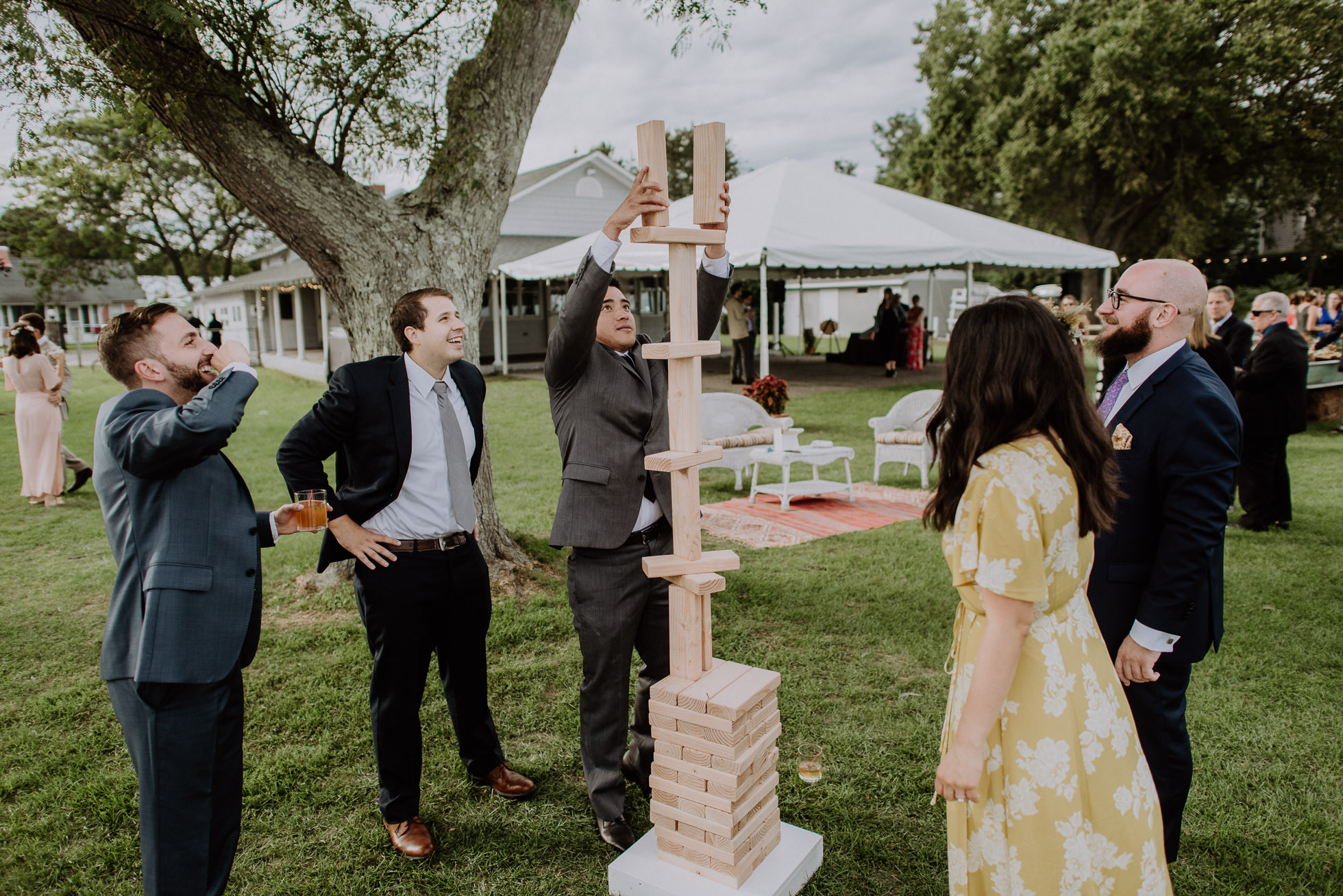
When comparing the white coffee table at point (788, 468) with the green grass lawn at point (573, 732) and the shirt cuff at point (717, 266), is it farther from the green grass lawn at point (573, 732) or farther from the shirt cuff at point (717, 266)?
the shirt cuff at point (717, 266)

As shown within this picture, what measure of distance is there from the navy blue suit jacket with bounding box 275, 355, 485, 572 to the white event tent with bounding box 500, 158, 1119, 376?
10209 mm

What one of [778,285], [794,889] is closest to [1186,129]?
[778,285]

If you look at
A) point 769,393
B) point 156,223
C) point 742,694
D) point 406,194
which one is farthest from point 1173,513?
point 156,223

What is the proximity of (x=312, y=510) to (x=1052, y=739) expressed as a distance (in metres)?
2.24

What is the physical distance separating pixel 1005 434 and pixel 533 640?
3715mm

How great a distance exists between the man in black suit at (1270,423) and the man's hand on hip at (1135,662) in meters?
5.86

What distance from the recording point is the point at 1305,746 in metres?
3.71

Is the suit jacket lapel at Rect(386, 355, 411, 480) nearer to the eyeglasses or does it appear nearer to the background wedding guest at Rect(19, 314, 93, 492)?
the eyeglasses

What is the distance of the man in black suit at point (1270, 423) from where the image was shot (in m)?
7.22

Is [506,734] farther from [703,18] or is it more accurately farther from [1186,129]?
[1186,129]

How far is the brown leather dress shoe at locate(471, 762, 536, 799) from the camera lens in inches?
135

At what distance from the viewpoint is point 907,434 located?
30.6ft

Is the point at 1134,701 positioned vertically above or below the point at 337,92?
below

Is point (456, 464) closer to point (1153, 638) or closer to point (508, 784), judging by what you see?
point (508, 784)
